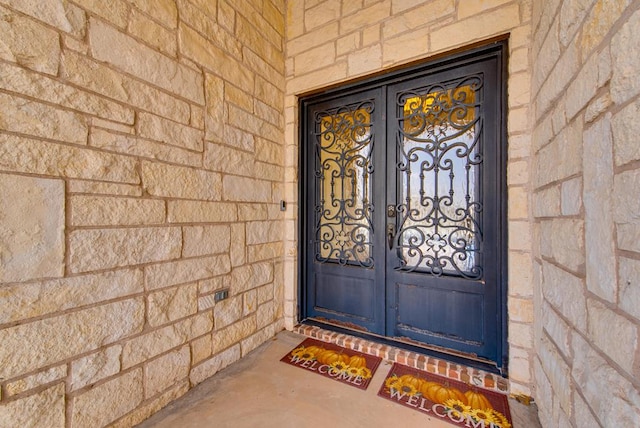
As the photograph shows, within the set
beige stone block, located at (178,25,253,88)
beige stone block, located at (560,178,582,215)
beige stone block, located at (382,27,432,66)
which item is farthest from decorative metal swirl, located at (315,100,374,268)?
beige stone block, located at (560,178,582,215)

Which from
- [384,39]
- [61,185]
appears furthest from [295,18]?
[61,185]

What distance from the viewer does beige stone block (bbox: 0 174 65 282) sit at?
919mm

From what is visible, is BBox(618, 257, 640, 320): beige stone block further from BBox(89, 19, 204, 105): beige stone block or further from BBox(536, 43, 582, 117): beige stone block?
BBox(89, 19, 204, 105): beige stone block

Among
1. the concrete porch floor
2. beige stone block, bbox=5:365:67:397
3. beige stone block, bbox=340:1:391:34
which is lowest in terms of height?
the concrete porch floor

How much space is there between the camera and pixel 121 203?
122cm

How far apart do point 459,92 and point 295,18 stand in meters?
1.62

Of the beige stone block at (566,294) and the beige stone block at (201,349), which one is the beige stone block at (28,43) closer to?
the beige stone block at (201,349)

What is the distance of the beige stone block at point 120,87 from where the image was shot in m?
1.08

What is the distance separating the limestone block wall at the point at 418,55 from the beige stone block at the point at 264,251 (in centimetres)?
10

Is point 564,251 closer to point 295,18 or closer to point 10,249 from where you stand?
point 10,249

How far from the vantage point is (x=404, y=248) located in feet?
6.38

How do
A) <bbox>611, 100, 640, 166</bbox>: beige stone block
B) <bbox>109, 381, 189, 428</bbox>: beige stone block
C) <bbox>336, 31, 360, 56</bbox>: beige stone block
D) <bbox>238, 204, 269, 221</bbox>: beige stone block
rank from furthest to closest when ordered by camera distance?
<bbox>336, 31, 360, 56</bbox>: beige stone block, <bbox>238, 204, 269, 221</bbox>: beige stone block, <bbox>109, 381, 189, 428</bbox>: beige stone block, <bbox>611, 100, 640, 166</bbox>: beige stone block

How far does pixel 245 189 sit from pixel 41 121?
1.08m

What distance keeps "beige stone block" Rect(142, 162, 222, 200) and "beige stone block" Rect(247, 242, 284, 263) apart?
0.52 metres
